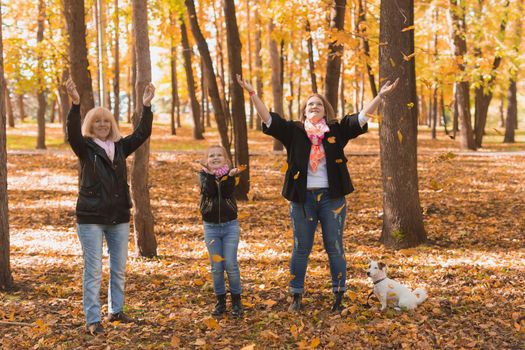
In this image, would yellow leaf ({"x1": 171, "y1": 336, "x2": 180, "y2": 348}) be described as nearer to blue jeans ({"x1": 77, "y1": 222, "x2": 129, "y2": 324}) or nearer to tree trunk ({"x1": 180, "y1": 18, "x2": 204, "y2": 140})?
blue jeans ({"x1": 77, "y1": 222, "x2": 129, "y2": 324})

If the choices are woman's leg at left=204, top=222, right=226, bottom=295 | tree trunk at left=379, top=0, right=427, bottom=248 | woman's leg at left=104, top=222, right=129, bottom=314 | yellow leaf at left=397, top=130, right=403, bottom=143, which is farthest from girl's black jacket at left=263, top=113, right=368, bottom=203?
tree trunk at left=379, top=0, right=427, bottom=248

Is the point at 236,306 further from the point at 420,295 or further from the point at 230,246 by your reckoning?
the point at 420,295

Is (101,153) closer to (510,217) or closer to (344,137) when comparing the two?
(344,137)

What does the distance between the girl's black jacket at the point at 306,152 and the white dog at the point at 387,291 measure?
79 centimetres

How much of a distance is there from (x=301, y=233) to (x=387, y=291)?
38.8 inches

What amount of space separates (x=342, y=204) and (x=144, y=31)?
12.6 feet

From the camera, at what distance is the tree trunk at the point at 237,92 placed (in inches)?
434

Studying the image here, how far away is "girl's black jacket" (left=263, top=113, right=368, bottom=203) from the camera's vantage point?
5012mm

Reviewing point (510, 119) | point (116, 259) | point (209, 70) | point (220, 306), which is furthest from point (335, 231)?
point (510, 119)

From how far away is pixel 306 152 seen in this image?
199 inches

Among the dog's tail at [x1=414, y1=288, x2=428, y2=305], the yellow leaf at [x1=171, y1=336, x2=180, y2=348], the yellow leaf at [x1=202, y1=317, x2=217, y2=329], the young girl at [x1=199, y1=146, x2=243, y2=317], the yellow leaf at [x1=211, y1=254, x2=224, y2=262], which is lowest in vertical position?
the yellow leaf at [x1=171, y1=336, x2=180, y2=348]

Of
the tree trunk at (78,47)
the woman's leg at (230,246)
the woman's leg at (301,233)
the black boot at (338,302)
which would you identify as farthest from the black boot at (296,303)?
the tree trunk at (78,47)

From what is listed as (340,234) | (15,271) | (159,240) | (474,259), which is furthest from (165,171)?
(340,234)

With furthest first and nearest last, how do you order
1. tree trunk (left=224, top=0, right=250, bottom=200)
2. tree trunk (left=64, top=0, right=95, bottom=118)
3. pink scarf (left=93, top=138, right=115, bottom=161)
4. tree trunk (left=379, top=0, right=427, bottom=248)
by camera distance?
tree trunk (left=224, top=0, right=250, bottom=200)
tree trunk (left=64, top=0, right=95, bottom=118)
tree trunk (left=379, top=0, right=427, bottom=248)
pink scarf (left=93, top=138, right=115, bottom=161)
